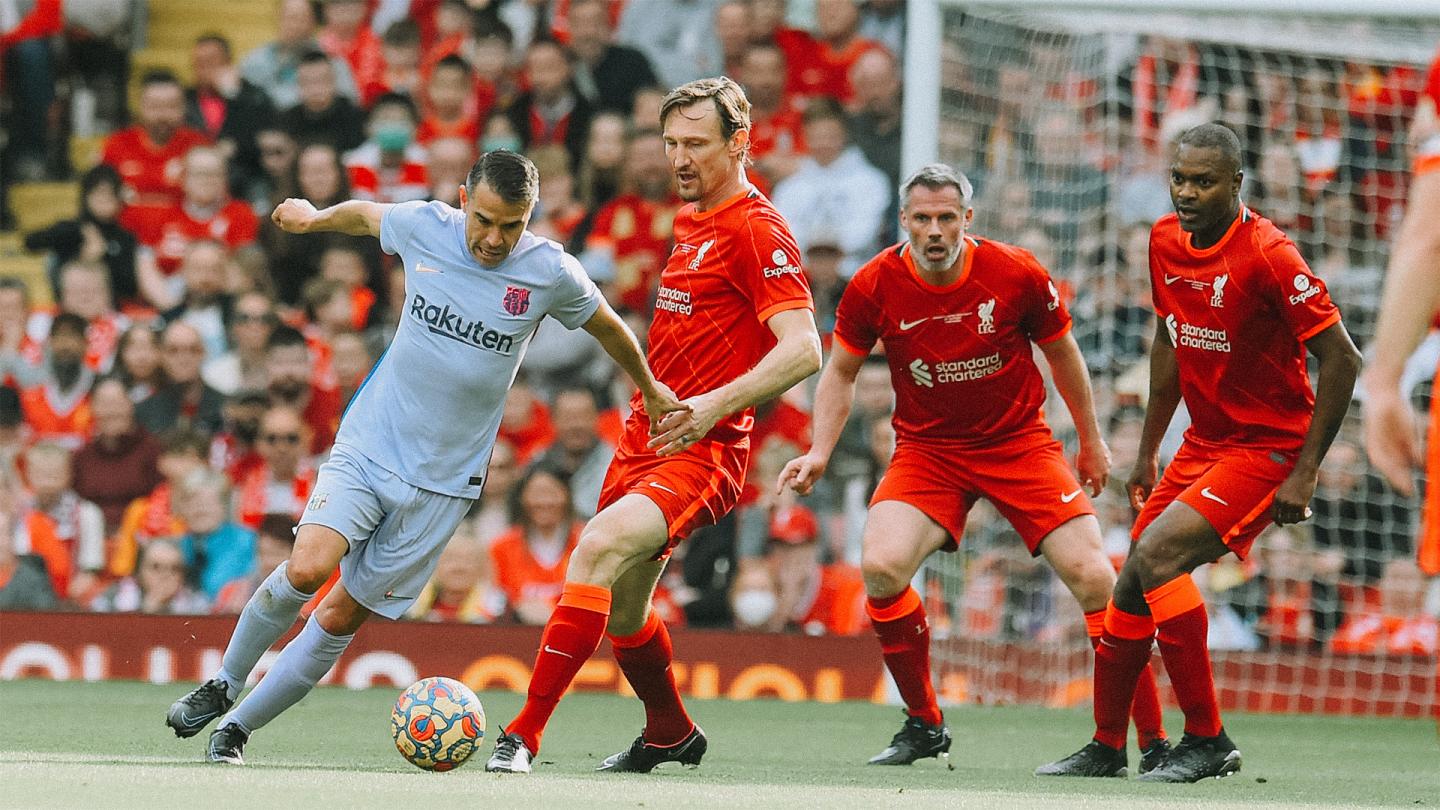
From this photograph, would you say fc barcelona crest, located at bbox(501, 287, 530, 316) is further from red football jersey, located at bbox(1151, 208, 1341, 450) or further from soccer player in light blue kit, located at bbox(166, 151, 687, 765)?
red football jersey, located at bbox(1151, 208, 1341, 450)

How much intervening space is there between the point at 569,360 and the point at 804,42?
270cm

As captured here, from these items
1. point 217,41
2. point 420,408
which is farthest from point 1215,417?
point 217,41

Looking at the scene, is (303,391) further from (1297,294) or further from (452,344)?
(1297,294)

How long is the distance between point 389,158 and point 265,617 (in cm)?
718

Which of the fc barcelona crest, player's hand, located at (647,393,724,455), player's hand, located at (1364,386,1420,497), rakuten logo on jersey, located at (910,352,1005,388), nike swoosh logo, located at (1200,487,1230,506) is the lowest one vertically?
nike swoosh logo, located at (1200,487,1230,506)

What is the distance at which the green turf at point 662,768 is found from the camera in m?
4.78

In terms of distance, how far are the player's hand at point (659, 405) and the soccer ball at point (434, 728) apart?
0.96 meters

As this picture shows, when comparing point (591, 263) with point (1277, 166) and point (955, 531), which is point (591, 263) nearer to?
point (1277, 166)

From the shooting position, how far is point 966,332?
6867mm

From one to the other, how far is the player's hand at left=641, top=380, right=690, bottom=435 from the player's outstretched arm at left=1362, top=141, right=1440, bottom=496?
110 inches

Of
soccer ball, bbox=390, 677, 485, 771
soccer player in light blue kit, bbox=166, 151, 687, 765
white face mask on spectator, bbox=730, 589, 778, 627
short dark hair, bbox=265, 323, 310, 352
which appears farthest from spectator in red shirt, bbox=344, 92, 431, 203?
soccer ball, bbox=390, 677, 485, 771

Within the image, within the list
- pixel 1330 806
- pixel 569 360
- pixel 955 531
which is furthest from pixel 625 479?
pixel 569 360

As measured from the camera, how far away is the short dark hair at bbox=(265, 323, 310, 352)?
1141cm

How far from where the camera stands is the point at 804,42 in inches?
494
